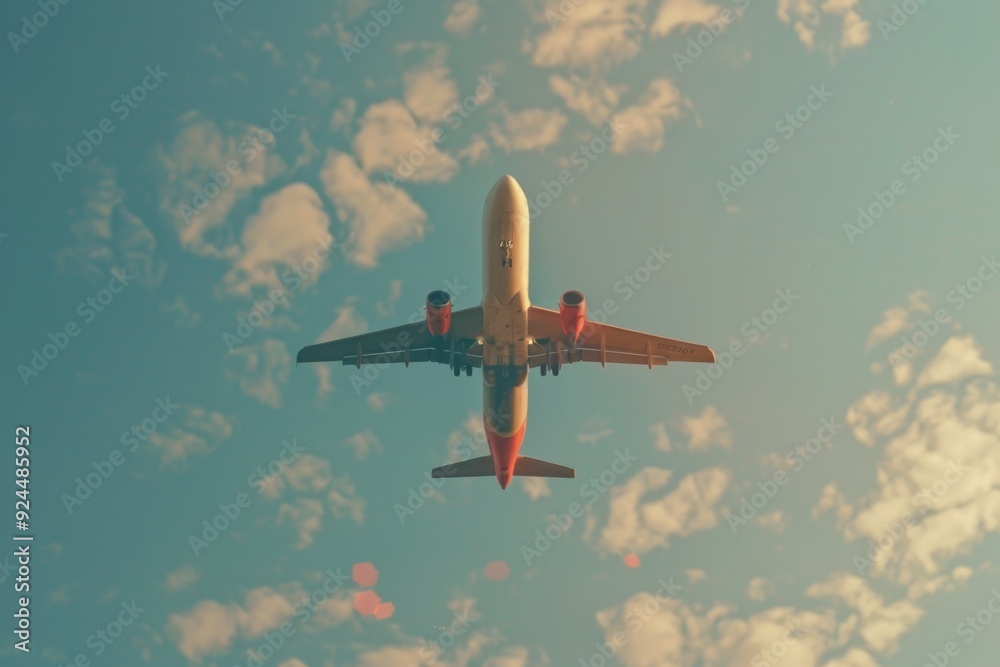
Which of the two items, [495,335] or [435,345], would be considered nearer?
[495,335]

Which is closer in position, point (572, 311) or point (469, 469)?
point (572, 311)

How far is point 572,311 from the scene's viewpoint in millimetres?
51906

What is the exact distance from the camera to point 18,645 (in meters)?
50.6

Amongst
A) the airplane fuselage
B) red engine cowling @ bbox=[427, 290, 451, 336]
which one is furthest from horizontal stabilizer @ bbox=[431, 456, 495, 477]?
red engine cowling @ bbox=[427, 290, 451, 336]

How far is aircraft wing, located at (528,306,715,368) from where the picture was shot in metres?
56.2

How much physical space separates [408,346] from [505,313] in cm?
797

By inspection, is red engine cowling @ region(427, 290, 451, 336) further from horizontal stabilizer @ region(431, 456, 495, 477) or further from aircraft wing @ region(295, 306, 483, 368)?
horizontal stabilizer @ region(431, 456, 495, 477)

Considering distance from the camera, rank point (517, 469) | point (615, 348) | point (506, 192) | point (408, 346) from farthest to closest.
Result: point (517, 469)
point (615, 348)
point (408, 346)
point (506, 192)

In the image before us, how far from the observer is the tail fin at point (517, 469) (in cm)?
5953

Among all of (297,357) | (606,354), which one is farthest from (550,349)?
(297,357)

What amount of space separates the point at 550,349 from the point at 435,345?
675 centimetres

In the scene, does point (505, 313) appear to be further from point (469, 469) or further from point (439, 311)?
point (469, 469)

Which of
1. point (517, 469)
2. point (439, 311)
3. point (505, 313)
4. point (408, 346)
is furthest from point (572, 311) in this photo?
point (517, 469)

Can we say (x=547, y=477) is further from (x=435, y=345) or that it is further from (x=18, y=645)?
(x=18, y=645)
